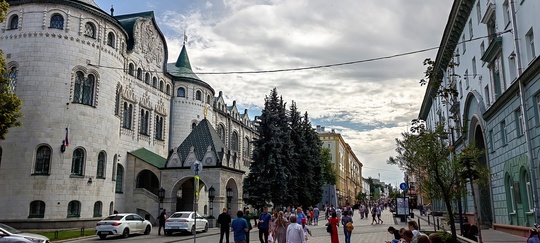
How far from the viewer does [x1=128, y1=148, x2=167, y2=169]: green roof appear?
37.1 meters

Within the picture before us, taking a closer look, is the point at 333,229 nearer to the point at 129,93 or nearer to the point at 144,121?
the point at 129,93

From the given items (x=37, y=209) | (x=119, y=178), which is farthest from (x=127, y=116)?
(x=37, y=209)

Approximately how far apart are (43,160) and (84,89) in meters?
5.72

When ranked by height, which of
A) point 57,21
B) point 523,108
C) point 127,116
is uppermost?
point 57,21

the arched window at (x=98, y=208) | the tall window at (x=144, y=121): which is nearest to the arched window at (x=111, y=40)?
the tall window at (x=144, y=121)

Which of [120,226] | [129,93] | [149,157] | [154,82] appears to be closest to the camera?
[120,226]

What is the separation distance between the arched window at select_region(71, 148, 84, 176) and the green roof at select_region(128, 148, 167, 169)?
749 centimetres

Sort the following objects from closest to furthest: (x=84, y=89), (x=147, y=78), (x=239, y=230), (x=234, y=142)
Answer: (x=239, y=230) < (x=84, y=89) < (x=147, y=78) < (x=234, y=142)

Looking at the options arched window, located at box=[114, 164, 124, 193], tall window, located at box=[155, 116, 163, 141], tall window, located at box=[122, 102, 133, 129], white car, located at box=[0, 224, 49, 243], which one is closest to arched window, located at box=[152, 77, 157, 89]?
tall window, located at box=[155, 116, 163, 141]

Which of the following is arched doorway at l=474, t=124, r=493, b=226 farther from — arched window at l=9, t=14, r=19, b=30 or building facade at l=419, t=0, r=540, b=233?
arched window at l=9, t=14, r=19, b=30

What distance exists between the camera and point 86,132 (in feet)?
98.6

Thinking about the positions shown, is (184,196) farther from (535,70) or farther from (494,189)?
(535,70)

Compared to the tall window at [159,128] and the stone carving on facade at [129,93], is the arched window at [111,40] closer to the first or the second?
the stone carving on facade at [129,93]

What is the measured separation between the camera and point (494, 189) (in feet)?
80.4
